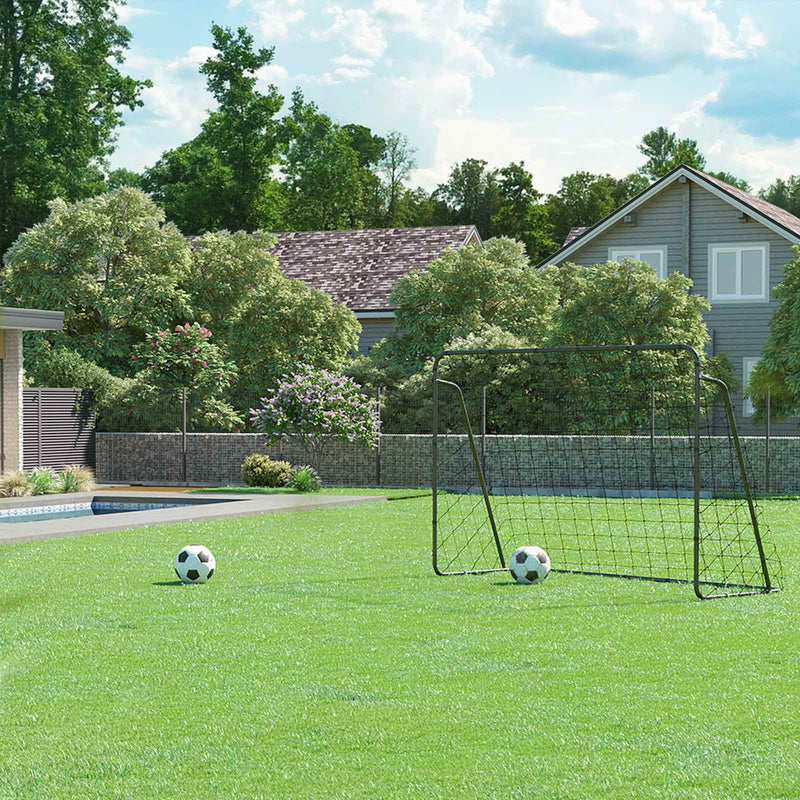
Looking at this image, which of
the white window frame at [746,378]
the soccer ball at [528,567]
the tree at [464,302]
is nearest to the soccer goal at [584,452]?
the tree at [464,302]

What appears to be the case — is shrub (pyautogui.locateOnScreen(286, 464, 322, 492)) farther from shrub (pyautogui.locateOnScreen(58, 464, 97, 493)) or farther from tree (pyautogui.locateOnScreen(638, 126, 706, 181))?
tree (pyautogui.locateOnScreen(638, 126, 706, 181))

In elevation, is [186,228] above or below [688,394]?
above

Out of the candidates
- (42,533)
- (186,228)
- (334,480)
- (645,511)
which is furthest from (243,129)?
(42,533)

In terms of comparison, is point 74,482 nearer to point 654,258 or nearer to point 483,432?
point 483,432

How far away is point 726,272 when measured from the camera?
111 feet

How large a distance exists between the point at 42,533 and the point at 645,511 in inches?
381

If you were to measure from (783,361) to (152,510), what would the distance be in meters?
13.6

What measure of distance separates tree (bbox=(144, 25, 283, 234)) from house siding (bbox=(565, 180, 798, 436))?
20037 mm

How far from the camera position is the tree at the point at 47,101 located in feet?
134

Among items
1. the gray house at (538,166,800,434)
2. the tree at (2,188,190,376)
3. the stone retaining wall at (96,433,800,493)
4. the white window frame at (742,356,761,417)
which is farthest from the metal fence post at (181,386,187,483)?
the white window frame at (742,356,761,417)

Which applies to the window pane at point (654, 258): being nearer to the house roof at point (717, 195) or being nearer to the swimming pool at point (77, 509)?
the house roof at point (717, 195)

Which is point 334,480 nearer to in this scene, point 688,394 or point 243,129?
point 688,394

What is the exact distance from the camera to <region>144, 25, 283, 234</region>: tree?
4903cm

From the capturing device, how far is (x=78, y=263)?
100 ft
